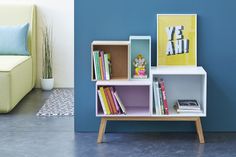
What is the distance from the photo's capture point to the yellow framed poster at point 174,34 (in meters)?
4.66

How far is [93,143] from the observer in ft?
14.6

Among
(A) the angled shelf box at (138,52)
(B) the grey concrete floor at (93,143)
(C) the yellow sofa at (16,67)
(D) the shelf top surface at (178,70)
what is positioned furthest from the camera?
(C) the yellow sofa at (16,67)

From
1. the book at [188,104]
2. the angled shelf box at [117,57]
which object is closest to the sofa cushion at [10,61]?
the angled shelf box at [117,57]

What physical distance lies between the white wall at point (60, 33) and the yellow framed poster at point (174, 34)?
95.5 inches

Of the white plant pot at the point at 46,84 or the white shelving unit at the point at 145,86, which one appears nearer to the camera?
the white shelving unit at the point at 145,86

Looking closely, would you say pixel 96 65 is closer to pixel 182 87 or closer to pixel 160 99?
pixel 160 99

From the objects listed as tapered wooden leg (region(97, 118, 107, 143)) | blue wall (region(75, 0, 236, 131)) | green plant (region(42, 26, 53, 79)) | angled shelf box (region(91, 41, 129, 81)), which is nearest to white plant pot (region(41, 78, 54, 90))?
green plant (region(42, 26, 53, 79))

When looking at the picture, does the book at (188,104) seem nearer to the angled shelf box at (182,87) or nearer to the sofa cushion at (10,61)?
the angled shelf box at (182,87)

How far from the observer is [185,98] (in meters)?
4.70

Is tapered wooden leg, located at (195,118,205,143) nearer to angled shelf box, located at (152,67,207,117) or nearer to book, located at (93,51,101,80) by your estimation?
angled shelf box, located at (152,67,207,117)

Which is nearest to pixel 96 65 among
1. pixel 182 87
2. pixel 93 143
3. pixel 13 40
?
pixel 93 143

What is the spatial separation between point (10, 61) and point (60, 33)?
1.09m

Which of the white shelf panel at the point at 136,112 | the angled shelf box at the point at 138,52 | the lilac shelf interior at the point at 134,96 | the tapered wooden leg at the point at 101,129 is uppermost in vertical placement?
the angled shelf box at the point at 138,52

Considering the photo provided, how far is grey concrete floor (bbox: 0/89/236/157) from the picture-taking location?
421 centimetres
